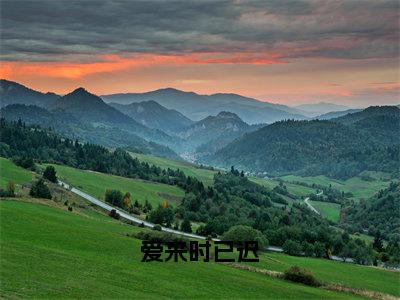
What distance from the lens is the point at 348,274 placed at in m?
94.8

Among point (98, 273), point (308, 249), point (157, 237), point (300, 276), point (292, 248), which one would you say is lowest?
point (308, 249)

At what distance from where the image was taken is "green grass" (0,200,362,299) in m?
40.2

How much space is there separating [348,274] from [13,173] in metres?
119

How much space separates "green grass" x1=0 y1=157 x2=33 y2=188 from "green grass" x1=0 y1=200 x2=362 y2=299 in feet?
307

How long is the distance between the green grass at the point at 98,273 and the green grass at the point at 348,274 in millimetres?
20065

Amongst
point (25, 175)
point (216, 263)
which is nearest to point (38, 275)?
point (216, 263)

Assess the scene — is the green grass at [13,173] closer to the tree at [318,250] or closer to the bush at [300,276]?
the tree at [318,250]

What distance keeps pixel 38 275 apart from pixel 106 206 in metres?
125

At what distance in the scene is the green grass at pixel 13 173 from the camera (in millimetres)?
161250

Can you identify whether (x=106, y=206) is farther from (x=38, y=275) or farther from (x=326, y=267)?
(x=38, y=275)

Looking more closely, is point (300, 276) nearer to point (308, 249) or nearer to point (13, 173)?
Answer: point (308, 249)

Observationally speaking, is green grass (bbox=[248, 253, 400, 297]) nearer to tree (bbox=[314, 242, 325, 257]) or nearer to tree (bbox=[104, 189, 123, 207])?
tree (bbox=[314, 242, 325, 257])

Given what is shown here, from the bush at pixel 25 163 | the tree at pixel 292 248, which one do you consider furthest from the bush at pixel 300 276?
the bush at pixel 25 163

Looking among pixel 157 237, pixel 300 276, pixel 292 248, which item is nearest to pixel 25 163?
pixel 292 248
